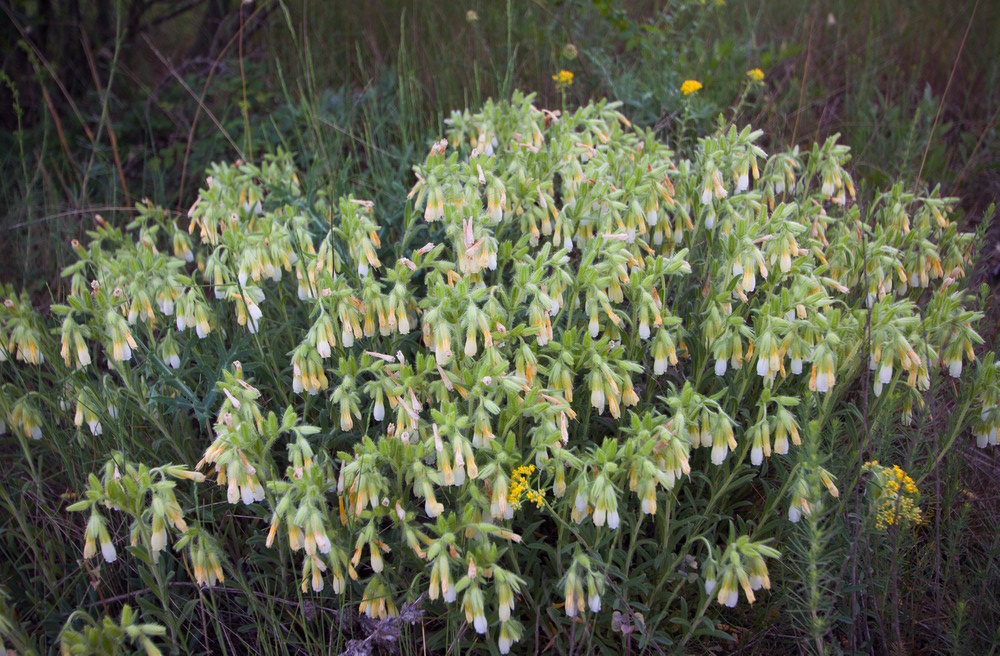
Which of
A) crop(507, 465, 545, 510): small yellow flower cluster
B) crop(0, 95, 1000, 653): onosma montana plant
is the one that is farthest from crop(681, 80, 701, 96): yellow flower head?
crop(507, 465, 545, 510): small yellow flower cluster

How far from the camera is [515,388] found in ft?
6.80

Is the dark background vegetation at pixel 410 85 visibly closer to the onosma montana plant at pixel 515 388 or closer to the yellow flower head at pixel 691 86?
the yellow flower head at pixel 691 86

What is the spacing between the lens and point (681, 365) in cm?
284

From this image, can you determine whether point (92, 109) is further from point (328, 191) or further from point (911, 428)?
point (911, 428)

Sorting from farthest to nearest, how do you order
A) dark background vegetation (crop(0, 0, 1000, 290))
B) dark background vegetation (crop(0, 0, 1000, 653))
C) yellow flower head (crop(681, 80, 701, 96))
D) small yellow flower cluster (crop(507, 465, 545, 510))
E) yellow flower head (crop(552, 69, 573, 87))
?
dark background vegetation (crop(0, 0, 1000, 290)), dark background vegetation (crop(0, 0, 1000, 653)), yellow flower head (crop(552, 69, 573, 87)), yellow flower head (crop(681, 80, 701, 96)), small yellow flower cluster (crop(507, 465, 545, 510))

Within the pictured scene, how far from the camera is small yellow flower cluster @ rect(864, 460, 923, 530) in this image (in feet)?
6.80

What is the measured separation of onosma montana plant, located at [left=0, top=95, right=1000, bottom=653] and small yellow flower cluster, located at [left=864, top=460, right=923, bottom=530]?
0.12 metres

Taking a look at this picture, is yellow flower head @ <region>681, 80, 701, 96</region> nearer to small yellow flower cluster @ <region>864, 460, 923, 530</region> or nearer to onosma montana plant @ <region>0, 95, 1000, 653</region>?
onosma montana plant @ <region>0, 95, 1000, 653</region>

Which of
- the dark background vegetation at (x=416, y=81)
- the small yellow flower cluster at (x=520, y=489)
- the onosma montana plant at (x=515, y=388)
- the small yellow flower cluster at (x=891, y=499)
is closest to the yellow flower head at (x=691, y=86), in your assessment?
the dark background vegetation at (x=416, y=81)

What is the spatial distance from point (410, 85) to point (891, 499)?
3.32 metres

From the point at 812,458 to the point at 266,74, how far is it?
4.84 meters

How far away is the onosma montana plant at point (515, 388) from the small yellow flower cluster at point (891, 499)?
124 mm

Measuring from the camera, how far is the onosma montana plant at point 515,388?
2074 mm

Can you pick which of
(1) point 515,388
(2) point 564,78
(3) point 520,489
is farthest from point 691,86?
(3) point 520,489
